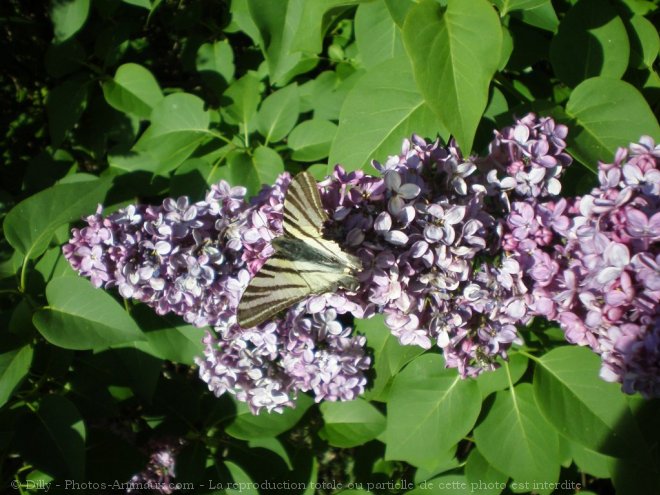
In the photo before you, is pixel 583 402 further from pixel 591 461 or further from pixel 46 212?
pixel 46 212

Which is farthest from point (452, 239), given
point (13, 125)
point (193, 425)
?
point (13, 125)

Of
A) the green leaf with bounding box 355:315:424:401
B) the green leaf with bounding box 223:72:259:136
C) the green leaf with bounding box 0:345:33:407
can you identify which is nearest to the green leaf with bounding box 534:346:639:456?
the green leaf with bounding box 355:315:424:401

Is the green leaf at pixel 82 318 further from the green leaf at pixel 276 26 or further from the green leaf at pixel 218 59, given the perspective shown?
the green leaf at pixel 218 59

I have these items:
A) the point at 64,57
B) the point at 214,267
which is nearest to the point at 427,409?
the point at 214,267

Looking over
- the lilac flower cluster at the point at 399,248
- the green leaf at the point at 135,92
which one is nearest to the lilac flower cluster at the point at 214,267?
the lilac flower cluster at the point at 399,248

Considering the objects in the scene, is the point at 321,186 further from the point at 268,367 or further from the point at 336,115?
the point at 336,115

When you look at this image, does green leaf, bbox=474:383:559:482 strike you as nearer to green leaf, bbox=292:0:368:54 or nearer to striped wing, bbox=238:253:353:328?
striped wing, bbox=238:253:353:328
